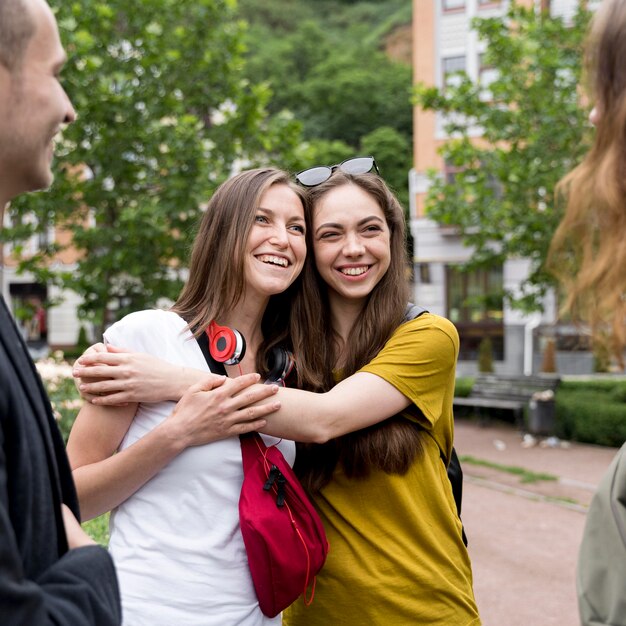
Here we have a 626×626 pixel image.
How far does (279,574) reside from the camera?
2154 millimetres

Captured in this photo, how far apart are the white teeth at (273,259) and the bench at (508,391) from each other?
1439cm

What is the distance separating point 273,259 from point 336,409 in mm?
508

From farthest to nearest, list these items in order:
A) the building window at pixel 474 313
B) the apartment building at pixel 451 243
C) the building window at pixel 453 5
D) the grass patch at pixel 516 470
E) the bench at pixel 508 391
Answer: the building window at pixel 453 5, the building window at pixel 474 313, the apartment building at pixel 451 243, the bench at pixel 508 391, the grass patch at pixel 516 470

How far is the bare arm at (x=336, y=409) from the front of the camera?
7.48 feet

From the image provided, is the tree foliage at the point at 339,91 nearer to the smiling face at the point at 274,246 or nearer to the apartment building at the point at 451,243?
the apartment building at the point at 451,243

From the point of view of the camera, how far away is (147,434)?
6.97 ft

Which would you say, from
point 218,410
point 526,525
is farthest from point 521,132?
point 218,410

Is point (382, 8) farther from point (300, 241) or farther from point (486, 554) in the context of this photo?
point (300, 241)

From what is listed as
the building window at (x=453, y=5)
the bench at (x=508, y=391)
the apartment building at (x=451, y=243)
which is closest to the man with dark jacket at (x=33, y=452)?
the bench at (x=508, y=391)

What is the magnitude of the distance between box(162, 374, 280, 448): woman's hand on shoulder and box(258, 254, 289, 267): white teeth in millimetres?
426

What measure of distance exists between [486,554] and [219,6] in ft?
30.7

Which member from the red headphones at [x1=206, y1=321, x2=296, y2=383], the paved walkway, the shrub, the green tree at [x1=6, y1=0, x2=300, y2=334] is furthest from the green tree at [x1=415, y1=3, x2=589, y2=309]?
the red headphones at [x1=206, y1=321, x2=296, y2=383]

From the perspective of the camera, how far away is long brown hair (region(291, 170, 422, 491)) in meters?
2.47

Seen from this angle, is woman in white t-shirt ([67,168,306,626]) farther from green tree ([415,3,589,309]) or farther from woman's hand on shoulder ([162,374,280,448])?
green tree ([415,3,589,309])
